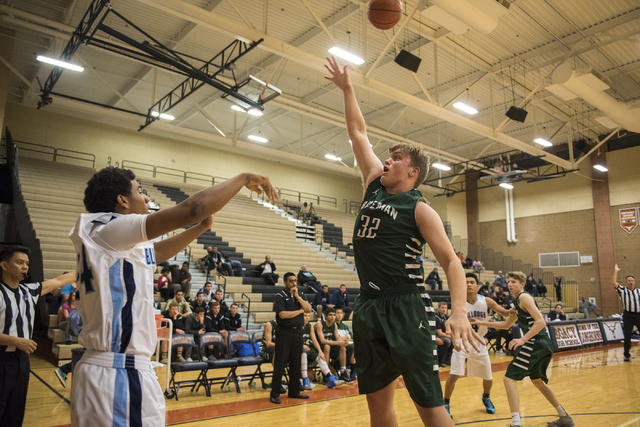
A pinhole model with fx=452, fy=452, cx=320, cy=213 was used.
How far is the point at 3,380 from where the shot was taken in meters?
3.33

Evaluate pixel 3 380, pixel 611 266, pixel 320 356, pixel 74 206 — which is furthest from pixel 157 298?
pixel 611 266

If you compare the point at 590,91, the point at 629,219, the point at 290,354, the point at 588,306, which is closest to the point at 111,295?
the point at 290,354

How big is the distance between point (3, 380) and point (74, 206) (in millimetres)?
12883

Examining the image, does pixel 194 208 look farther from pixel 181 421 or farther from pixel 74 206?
pixel 74 206

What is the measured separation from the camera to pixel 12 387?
336cm

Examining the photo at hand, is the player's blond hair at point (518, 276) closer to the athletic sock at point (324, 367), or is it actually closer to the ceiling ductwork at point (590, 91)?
the athletic sock at point (324, 367)

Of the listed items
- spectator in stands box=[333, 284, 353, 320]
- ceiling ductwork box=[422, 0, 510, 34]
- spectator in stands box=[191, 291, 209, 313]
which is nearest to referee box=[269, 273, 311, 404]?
spectator in stands box=[191, 291, 209, 313]

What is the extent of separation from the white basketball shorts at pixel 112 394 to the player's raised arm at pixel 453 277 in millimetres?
1220

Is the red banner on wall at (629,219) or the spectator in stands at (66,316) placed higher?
the red banner on wall at (629,219)

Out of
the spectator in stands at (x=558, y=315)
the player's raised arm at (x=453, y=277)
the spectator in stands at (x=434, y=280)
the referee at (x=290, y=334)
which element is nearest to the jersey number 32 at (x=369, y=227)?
the player's raised arm at (x=453, y=277)

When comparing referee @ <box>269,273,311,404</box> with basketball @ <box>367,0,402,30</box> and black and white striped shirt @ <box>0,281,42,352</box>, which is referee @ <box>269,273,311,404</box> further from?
basketball @ <box>367,0,402,30</box>

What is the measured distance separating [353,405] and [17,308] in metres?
4.36

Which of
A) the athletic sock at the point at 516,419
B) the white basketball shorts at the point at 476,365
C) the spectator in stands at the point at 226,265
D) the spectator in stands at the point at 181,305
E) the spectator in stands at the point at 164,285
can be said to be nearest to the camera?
the athletic sock at the point at 516,419

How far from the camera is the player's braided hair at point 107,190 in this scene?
77.3 inches
